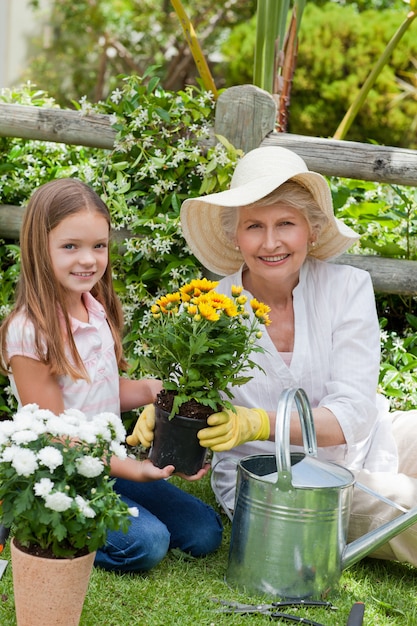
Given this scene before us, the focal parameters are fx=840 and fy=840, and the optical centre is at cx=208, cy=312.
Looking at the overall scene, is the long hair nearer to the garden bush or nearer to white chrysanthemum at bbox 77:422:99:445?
white chrysanthemum at bbox 77:422:99:445

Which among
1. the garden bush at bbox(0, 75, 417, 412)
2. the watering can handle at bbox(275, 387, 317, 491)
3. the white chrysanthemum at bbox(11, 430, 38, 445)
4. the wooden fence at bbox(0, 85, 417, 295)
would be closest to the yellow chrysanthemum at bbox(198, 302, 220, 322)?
the watering can handle at bbox(275, 387, 317, 491)

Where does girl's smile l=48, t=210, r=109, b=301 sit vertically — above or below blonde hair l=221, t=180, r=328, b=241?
below

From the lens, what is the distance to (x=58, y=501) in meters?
1.57

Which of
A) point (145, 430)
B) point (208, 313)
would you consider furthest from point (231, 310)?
point (145, 430)

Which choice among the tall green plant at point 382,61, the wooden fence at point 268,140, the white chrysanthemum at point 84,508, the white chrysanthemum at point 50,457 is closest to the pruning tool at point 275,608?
the white chrysanthemum at point 84,508

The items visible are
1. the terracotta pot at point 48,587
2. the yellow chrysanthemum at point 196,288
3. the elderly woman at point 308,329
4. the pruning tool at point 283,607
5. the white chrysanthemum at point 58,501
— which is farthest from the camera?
the elderly woman at point 308,329

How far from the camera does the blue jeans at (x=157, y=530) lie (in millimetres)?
2115

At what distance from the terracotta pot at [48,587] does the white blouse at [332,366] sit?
70 cm

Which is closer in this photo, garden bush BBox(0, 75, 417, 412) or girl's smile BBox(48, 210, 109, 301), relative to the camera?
girl's smile BBox(48, 210, 109, 301)

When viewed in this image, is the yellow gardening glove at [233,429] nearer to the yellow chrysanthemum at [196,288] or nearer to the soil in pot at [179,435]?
the soil in pot at [179,435]

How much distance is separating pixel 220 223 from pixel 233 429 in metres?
0.74

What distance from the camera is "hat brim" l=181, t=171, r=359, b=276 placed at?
2244 millimetres

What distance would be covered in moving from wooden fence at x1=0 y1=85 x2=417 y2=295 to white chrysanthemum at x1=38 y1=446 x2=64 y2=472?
1720mm

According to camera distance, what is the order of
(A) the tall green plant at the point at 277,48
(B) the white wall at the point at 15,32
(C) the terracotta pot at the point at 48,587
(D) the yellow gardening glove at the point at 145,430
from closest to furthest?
(C) the terracotta pot at the point at 48,587 → (D) the yellow gardening glove at the point at 145,430 → (A) the tall green plant at the point at 277,48 → (B) the white wall at the point at 15,32
